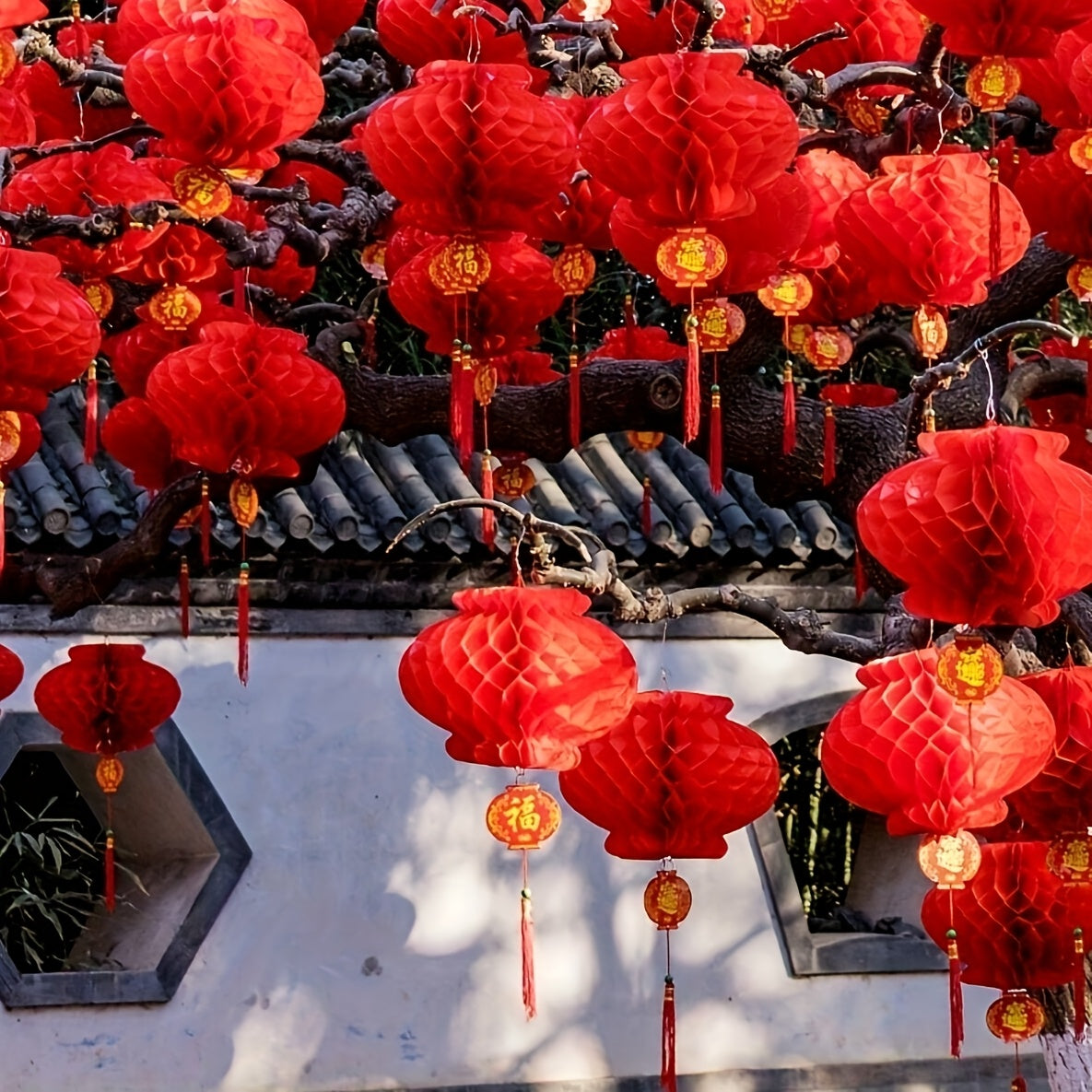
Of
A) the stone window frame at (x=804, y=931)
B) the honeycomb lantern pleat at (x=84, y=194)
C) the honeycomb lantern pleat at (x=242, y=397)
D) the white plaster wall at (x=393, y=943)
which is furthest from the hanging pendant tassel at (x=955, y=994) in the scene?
the stone window frame at (x=804, y=931)

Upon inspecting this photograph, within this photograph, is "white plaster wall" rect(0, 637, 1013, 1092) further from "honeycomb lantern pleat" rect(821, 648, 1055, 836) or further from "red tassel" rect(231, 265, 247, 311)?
"honeycomb lantern pleat" rect(821, 648, 1055, 836)

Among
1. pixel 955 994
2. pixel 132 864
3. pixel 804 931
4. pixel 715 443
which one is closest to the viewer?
pixel 955 994

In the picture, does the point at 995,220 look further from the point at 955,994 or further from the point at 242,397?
the point at 242,397

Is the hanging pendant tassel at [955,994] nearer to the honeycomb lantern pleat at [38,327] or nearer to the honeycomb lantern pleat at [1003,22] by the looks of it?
the honeycomb lantern pleat at [1003,22]

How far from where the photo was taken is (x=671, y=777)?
4.89 m

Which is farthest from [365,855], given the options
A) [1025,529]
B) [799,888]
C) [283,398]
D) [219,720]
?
[1025,529]

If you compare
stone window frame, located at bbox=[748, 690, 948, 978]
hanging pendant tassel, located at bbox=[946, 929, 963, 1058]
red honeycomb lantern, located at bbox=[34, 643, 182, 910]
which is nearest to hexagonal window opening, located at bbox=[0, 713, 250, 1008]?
red honeycomb lantern, located at bbox=[34, 643, 182, 910]

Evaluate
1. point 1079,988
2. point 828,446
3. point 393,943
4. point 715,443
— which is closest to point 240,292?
point 715,443

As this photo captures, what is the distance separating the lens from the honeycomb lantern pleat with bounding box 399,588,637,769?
4.27 metres

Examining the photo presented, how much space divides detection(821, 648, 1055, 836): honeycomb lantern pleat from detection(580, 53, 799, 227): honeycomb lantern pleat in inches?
40.9

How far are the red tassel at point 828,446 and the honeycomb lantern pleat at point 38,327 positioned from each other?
185 centimetres

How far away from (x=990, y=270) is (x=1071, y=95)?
0.49 metres

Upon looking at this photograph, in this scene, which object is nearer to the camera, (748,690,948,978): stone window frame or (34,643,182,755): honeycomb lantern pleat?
(34,643,182,755): honeycomb lantern pleat

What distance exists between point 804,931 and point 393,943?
180cm
